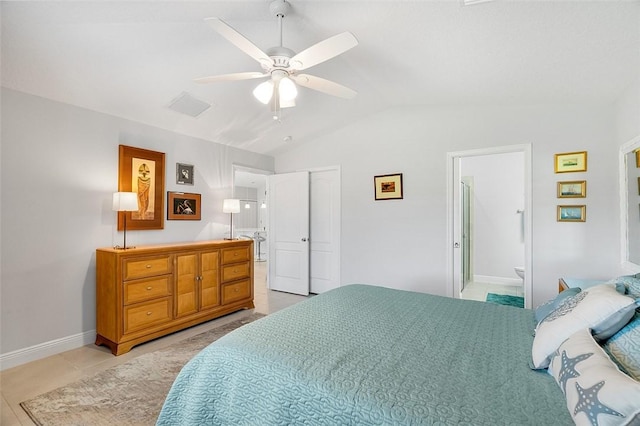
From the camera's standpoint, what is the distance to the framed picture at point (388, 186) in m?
3.94

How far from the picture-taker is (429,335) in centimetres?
151

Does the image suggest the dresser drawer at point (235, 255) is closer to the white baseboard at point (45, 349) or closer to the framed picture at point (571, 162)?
the white baseboard at point (45, 349)

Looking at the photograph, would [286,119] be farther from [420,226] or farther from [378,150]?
[420,226]

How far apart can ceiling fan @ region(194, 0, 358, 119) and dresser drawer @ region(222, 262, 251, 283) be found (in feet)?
7.31

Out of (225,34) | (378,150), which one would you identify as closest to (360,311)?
(225,34)

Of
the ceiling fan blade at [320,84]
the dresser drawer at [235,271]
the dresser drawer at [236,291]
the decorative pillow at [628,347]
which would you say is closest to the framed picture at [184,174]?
the dresser drawer at [235,271]

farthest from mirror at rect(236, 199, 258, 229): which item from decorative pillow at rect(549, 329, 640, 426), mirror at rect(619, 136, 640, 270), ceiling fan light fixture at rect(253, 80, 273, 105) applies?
decorative pillow at rect(549, 329, 640, 426)

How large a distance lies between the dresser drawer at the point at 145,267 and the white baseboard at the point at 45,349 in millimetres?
800

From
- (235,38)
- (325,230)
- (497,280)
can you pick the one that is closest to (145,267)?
(235,38)

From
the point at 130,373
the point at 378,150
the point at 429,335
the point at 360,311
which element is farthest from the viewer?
the point at 378,150

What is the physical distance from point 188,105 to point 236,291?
2.27 m

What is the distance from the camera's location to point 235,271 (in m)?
3.82

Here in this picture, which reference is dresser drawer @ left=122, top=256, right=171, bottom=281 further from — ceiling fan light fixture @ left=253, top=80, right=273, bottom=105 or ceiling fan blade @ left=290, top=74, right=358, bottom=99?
ceiling fan blade @ left=290, top=74, right=358, bottom=99

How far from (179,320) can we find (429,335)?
2697mm
